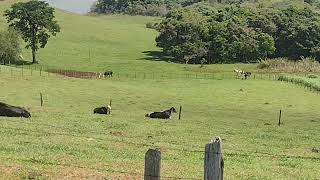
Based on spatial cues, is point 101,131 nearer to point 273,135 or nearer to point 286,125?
point 273,135

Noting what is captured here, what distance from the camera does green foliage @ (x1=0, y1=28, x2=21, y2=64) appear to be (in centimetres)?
9344

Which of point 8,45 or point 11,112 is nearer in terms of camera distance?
point 11,112

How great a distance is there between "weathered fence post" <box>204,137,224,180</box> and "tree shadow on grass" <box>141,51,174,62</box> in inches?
4283

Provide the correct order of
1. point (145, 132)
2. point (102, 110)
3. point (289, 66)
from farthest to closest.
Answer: point (289, 66), point (102, 110), point (145, 132)

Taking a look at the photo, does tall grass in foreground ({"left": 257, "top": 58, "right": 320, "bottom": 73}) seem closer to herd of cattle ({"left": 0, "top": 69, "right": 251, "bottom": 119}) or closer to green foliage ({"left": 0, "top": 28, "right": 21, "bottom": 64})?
green foliage ({"left": 0, "top": 28, "right": 21, "bottom": 64})

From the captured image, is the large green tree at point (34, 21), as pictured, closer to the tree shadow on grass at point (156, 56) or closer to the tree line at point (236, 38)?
the tree shadow on grass at point (156, 56)

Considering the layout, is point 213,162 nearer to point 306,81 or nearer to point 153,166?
point 153,166

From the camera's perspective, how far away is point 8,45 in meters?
94.1

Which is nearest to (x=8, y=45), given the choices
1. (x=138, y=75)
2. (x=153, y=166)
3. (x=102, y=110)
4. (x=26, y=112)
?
(x=138, y=75)

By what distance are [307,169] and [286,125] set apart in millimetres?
18422

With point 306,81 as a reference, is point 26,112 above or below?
above

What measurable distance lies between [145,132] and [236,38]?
9733 cm

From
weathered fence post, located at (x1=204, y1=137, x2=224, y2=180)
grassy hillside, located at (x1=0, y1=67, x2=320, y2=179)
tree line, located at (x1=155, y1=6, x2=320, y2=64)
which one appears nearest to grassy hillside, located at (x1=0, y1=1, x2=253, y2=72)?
tree line, located at (x1=155, y1=6, x2=320, y2=64)

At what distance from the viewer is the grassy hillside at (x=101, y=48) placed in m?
103
